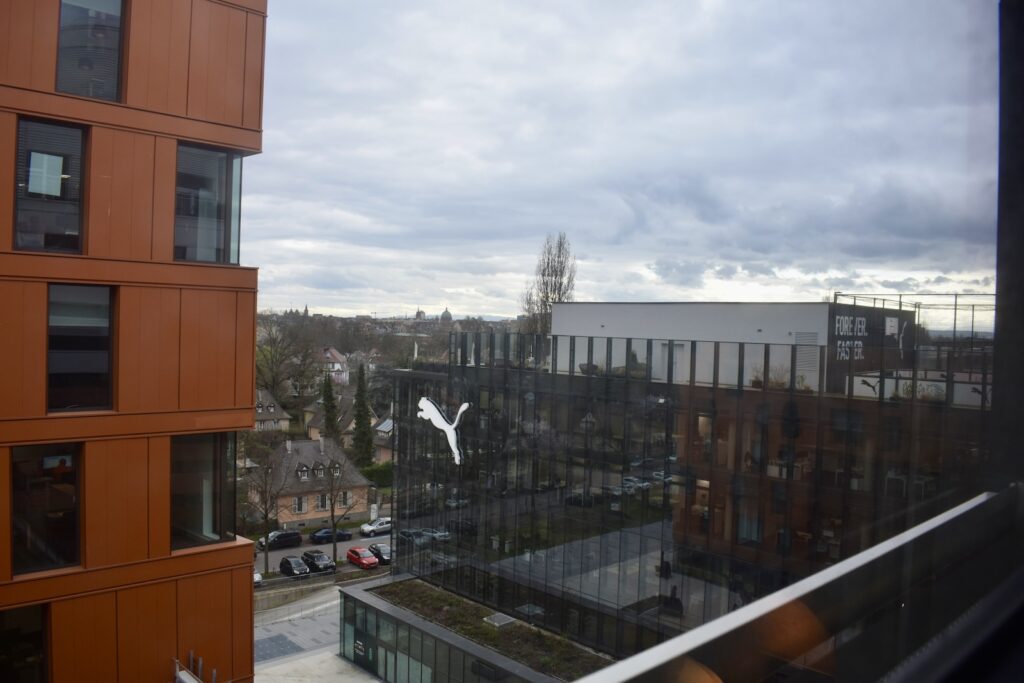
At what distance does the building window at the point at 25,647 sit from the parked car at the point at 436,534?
7.61 m

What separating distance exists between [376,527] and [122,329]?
8.59 meters

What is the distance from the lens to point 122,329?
6.27 feet

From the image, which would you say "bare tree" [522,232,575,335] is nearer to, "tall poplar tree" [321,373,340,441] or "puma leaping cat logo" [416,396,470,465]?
"puma leaping cat logo" [416,396,470,465]

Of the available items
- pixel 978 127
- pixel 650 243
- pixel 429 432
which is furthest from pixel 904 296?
pixel 429 432

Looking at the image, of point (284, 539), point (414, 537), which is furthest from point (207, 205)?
point (414, 537)

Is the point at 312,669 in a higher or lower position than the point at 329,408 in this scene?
lower

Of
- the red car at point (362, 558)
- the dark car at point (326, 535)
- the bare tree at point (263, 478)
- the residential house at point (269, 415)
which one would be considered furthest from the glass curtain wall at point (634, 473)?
the bare tree at point (263, 478)

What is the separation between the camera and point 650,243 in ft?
15.5

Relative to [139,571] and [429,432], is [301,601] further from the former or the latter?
[139,571]

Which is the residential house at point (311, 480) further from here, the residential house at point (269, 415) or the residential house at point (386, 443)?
the residential house at point (269, 415)

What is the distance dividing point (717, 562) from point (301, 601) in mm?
5211

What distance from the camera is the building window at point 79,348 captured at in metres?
1.78

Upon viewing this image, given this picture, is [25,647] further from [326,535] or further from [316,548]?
[326,535]

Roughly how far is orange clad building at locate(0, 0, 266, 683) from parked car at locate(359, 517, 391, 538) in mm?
7473
